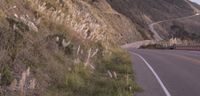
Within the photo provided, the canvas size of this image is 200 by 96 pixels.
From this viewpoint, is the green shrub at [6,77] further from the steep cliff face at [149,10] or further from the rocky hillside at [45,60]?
the steep cliff face at [149,10]

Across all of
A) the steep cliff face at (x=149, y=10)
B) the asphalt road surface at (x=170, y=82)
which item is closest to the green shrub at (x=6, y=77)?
the asphalt road surface at (x=170, y=82)

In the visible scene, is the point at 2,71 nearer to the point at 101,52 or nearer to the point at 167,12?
the point at 101,52

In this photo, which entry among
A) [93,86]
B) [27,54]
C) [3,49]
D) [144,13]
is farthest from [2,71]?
[144,13]

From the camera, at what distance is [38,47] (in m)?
13.4

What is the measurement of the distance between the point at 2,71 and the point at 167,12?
15414 cm

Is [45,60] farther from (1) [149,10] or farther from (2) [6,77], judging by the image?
(1) [149,10]

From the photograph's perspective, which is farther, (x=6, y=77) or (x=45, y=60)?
(x=45, y=60)

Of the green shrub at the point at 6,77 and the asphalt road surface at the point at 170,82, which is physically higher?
the green shrub at the point at 6,77

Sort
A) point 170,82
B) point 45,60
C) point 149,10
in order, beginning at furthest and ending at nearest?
point 149,10 < point 170,82 < point 45,60

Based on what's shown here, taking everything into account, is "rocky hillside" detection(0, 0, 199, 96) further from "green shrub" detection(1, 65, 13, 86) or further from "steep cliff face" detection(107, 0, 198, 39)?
"steep cliff face" detection(107, 0, 198, 39)

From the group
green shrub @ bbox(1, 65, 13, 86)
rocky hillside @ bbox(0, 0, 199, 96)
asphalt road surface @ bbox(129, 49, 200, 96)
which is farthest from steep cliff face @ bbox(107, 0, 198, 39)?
green shrub @ bbox(1, 65, 13, 86)

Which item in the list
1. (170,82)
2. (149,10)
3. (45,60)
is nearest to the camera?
(45,60)

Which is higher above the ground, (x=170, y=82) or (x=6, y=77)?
(x=6, y=77)

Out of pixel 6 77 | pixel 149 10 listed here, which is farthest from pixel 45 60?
pixel 149 10
